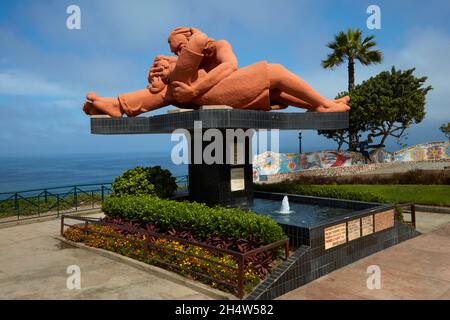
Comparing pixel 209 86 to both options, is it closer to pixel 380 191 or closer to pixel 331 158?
pixel 380 191

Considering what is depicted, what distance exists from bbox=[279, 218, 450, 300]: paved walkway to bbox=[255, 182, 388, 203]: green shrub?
79.1 inches

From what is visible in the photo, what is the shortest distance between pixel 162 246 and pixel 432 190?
1605 centimetres

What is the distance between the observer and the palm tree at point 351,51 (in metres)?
33.4

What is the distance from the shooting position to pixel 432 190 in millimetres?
18984

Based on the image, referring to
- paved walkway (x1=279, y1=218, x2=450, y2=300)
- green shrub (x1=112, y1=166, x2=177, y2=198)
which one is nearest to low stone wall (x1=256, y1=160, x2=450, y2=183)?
green shrub (x1=112, y1=166, x2=177, y2=198)

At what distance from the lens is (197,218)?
927cm

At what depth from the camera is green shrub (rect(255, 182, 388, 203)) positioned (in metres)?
12.6

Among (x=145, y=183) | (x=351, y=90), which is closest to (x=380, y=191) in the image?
(x=145, y=183)

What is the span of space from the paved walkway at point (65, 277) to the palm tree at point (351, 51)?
98.4ft

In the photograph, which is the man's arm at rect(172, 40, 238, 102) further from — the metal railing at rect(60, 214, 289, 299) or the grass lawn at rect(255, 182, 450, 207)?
the grass lawn at rect(255, 182, 450, 207)

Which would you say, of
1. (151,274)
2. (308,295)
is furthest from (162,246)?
(308,295)

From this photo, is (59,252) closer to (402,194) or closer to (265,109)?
(265,109)

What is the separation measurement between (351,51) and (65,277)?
32299 mm

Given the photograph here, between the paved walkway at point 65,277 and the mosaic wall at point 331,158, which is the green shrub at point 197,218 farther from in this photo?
the mosaic wall at point 331,158
